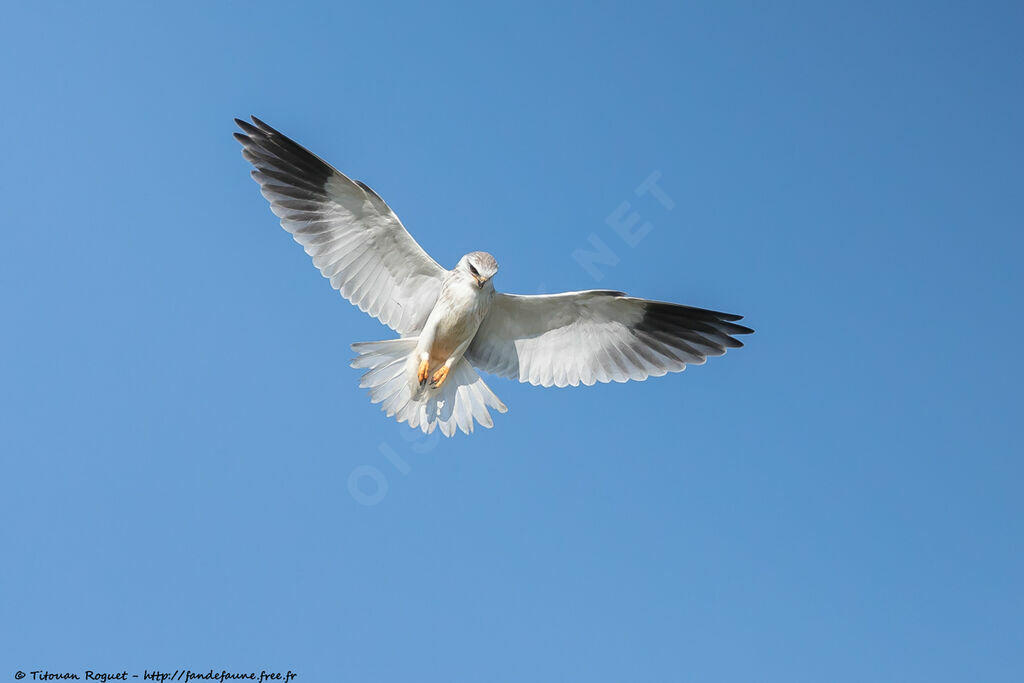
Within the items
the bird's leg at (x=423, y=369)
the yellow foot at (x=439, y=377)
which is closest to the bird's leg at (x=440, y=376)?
the yellow foot at (x=439, y=377)

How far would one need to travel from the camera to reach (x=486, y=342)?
9633 millimetres

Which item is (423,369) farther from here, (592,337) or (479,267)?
(592,337)

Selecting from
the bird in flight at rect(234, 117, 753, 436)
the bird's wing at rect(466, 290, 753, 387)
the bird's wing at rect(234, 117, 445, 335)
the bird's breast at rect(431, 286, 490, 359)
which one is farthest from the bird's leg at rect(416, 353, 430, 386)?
the bird's wing at rect(466, 290, 753, 387)

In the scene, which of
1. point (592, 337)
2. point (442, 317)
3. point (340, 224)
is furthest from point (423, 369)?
point (592, 337)

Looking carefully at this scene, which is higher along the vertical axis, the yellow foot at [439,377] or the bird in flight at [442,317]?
the bird in flight at [442,317]

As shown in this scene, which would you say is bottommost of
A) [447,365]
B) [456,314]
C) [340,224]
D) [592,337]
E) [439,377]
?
[439,377]

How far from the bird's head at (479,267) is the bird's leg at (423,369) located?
0.89 meters

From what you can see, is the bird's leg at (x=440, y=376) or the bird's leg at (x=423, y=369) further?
the bird's leg at (x=440, y=376)

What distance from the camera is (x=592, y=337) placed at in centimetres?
948

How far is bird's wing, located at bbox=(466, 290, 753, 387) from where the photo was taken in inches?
360

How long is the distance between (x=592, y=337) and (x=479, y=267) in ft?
5.23

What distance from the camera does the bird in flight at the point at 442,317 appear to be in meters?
8.90

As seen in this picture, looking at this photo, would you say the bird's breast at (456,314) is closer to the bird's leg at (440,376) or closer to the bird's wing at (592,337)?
the bird's leg at (440,376)

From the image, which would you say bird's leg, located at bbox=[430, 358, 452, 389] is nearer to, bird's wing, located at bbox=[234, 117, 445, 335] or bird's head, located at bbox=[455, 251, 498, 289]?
bird's wing, located at bbox=[234, 117, 445, 335]
